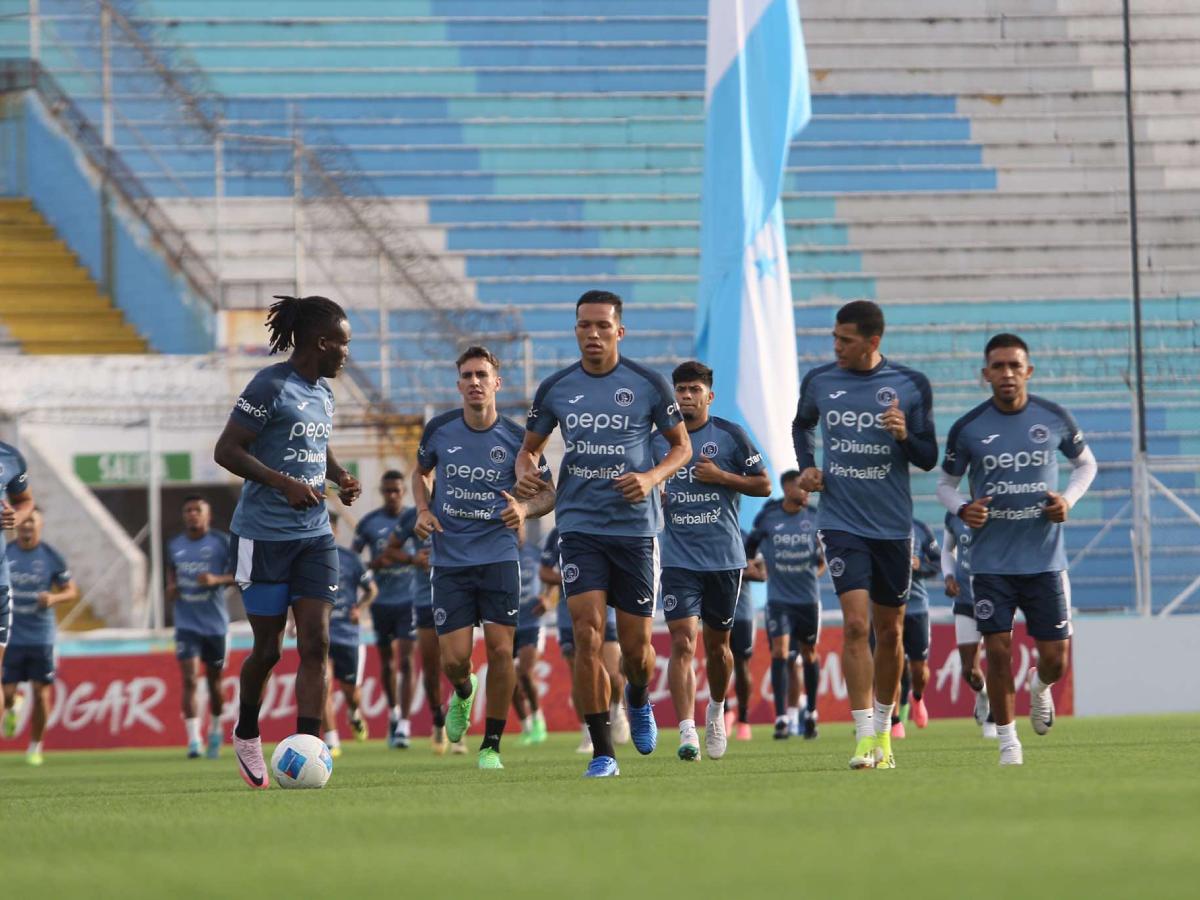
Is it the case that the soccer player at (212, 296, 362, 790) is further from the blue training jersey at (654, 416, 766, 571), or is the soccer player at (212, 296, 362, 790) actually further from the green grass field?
the blue training jersey at (654, 416, 766, 571)

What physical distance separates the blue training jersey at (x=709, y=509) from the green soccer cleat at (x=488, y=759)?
6.03 feet

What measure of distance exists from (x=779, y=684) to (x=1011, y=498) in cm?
727

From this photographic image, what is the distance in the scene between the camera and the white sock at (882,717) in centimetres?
1058

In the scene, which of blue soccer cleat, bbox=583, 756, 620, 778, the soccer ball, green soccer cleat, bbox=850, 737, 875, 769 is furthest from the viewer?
green soccer cleat, bbox=850, 737, 875, 769

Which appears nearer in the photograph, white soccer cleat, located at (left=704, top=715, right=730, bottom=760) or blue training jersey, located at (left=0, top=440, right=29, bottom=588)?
blue training jersey, located at (left=0, top=440, right=29, bottom=588)

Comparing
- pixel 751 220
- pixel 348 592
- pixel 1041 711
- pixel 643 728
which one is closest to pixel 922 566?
pixel 751 220

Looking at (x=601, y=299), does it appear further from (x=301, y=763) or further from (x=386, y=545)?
(x=386, y=545)

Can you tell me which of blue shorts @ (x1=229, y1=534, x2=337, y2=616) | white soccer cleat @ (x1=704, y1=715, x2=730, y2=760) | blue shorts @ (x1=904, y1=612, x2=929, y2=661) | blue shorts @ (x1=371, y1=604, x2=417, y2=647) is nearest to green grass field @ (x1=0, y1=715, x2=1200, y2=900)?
blue shorts @ (x1=229, y1=534, x2=337, y2=616)

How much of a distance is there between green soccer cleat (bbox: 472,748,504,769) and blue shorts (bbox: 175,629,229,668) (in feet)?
20.2

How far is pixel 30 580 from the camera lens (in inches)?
706

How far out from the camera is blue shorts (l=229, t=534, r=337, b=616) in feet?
33.9

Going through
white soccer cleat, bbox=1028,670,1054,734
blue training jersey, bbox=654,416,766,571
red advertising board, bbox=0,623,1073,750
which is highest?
blue training jersey, bbox=654,416,766,571

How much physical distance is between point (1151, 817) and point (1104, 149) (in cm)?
2427

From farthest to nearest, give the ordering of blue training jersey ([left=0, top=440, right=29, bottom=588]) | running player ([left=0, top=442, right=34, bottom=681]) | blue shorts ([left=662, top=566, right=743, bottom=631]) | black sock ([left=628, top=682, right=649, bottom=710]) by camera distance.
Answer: blue shorts ([left=662, top=566, right=743, bottom=631])
blue training jersey ([left=0, top=440, right=29, bottom=588])
running player ([left=0, top=442, right=34, bottom=681])
black sock ([left=628, top=682, right=649, bottom=710])
